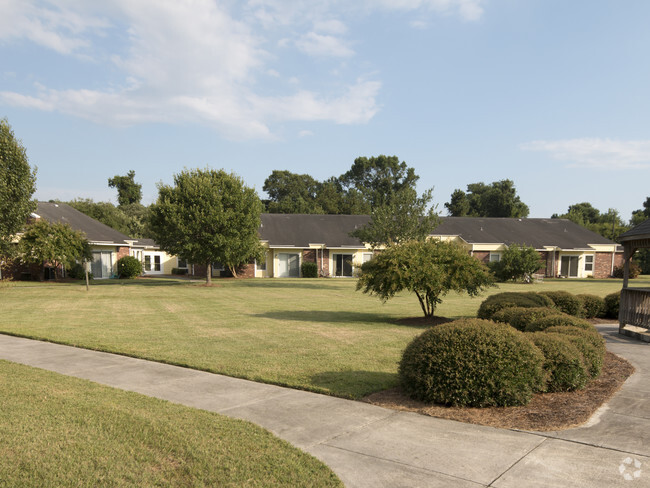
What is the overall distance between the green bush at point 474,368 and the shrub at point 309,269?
33.0 m

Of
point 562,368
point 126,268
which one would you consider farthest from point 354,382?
point 126,268

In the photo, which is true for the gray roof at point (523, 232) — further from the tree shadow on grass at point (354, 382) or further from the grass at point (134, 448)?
the grass at point (134, 448)

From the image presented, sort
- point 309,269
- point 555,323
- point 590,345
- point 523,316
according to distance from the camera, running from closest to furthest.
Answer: point 590,345 → point 555,323 → point 523,316 → point 309,269

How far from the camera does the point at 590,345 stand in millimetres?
7238

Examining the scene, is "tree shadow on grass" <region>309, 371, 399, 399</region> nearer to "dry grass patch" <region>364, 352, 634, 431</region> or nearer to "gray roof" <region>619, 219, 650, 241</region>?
"dry grass patch" <region>364, 352, 634, 431</region>

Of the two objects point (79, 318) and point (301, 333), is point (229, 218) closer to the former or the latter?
point (79, 318)

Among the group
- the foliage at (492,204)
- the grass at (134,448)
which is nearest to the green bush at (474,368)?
the grass at (134,448)

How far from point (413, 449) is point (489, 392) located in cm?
179

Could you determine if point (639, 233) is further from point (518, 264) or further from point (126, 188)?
point (126, 188)

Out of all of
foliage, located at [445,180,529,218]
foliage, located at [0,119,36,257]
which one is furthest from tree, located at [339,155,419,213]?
foliage, located at [0,119,36,257]

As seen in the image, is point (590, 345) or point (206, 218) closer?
point (590, 345)

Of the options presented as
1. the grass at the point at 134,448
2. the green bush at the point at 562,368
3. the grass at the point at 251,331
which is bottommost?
the grass at the point at 251,331

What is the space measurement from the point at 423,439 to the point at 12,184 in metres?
27.1

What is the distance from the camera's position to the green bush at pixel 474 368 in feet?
19.3
